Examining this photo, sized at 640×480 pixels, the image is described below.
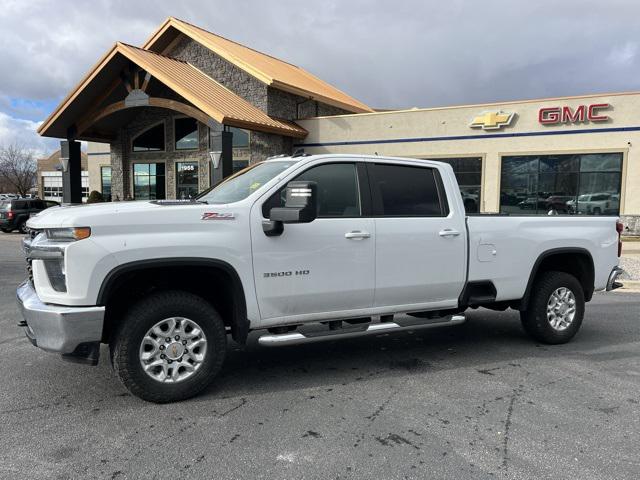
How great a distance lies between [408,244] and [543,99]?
17567mm

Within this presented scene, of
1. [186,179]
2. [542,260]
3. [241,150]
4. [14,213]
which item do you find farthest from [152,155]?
[542,260]

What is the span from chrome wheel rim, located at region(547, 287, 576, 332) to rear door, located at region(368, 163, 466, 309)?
130 cm

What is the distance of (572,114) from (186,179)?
1687 centimetres

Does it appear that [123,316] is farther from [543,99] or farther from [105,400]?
[543,99]

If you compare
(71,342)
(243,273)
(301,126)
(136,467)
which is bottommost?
(136,467)

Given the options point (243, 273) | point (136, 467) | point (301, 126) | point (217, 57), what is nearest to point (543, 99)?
point (301, 126)

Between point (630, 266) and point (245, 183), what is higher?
point (245, 183)

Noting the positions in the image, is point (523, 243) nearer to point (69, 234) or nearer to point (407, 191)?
point (407, 191)

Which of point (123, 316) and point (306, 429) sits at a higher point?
point (123, 316)

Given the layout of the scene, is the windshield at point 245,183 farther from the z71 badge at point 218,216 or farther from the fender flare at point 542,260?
the fender flare at point 542,260

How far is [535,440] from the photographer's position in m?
3.53

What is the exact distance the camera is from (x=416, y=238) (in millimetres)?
4879

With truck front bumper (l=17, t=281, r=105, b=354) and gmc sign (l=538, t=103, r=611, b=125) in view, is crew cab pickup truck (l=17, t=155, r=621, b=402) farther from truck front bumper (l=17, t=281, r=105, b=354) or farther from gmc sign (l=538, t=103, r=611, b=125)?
gmc sign (l=538, t=103, r=611, b=125)

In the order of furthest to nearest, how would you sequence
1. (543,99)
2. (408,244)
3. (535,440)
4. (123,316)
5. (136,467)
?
(543,99) < (408,244) < (123,316) < (535,440) < (136,467)
